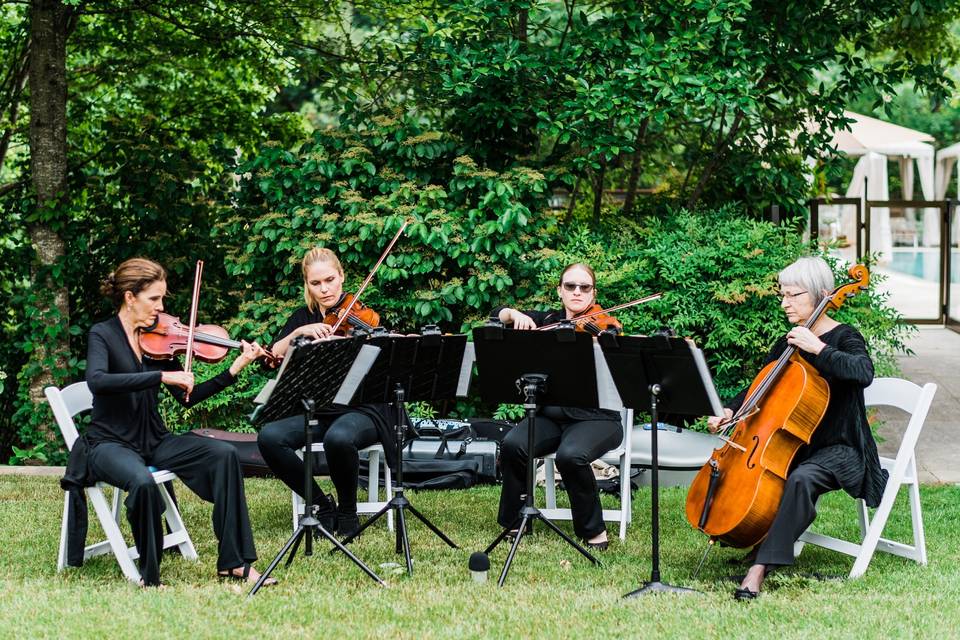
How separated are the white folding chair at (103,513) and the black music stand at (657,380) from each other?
1.90 metres

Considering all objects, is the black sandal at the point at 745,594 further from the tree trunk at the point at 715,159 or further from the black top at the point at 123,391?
the tree trunk at the point at 715,159

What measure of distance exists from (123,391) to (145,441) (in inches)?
12.0

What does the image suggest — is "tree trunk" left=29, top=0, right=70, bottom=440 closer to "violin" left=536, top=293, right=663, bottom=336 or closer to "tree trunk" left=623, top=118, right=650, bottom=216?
"tree trunk" left=623, top=118, right=650, bottom=216

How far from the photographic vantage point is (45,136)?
293 inches

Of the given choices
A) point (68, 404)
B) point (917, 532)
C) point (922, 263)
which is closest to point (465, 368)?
point (68, 404)

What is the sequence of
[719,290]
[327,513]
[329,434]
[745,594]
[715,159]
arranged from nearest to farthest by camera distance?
[745,594] < [329,434] < [327,513] < [719,290] < [715,159]

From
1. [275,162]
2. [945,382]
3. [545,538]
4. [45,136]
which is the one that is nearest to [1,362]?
[45,136]

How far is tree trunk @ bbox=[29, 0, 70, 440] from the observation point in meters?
7.34

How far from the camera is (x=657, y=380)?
13.4 ft

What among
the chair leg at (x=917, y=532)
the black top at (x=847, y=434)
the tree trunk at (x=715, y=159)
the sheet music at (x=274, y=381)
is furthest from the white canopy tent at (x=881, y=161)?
the sheet music at (x=274, y=381)

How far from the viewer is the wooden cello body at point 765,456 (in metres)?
4.02

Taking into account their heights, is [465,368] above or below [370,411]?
above

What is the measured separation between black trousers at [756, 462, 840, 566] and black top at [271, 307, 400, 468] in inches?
71.2

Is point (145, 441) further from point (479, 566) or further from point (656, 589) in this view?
point (656, 589)
